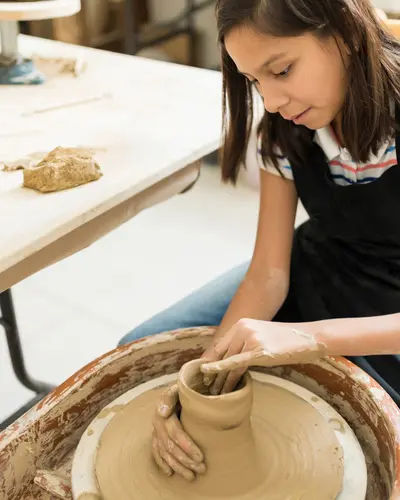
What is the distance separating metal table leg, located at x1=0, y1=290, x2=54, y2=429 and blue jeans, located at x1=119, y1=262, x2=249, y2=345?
1.87 ft

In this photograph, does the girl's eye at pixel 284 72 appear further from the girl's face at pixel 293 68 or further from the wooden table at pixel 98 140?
the wooden table at pixel 98 140

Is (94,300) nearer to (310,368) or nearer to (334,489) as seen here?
(310,368)

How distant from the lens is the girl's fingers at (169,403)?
42.6 inches

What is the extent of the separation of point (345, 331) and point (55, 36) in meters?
3.21

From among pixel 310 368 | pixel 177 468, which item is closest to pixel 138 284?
pixel 310 368

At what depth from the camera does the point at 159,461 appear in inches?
42.3

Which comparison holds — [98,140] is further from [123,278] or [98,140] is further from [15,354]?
[123,278]

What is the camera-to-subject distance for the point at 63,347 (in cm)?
239

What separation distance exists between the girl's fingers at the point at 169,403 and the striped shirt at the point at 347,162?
57 centimetres

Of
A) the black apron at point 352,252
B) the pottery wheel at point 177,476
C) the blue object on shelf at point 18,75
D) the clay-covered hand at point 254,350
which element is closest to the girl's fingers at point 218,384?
the clay-covered hand at point 254,350

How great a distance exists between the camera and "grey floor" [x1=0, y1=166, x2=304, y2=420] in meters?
2.37

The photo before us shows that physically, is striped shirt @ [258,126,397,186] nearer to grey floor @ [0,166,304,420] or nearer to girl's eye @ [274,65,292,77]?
girl's eye @ [274,65,292,77]

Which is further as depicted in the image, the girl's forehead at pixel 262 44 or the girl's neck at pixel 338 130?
the girl's neck at pixel 338 130

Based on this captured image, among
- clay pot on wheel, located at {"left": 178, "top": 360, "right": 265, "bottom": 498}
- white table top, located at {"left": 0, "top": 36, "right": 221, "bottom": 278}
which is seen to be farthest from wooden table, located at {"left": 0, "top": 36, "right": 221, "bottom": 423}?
clay pot on wheel, located at {"left": 178, "top": 360, "right": 265, "bottom": 498}
